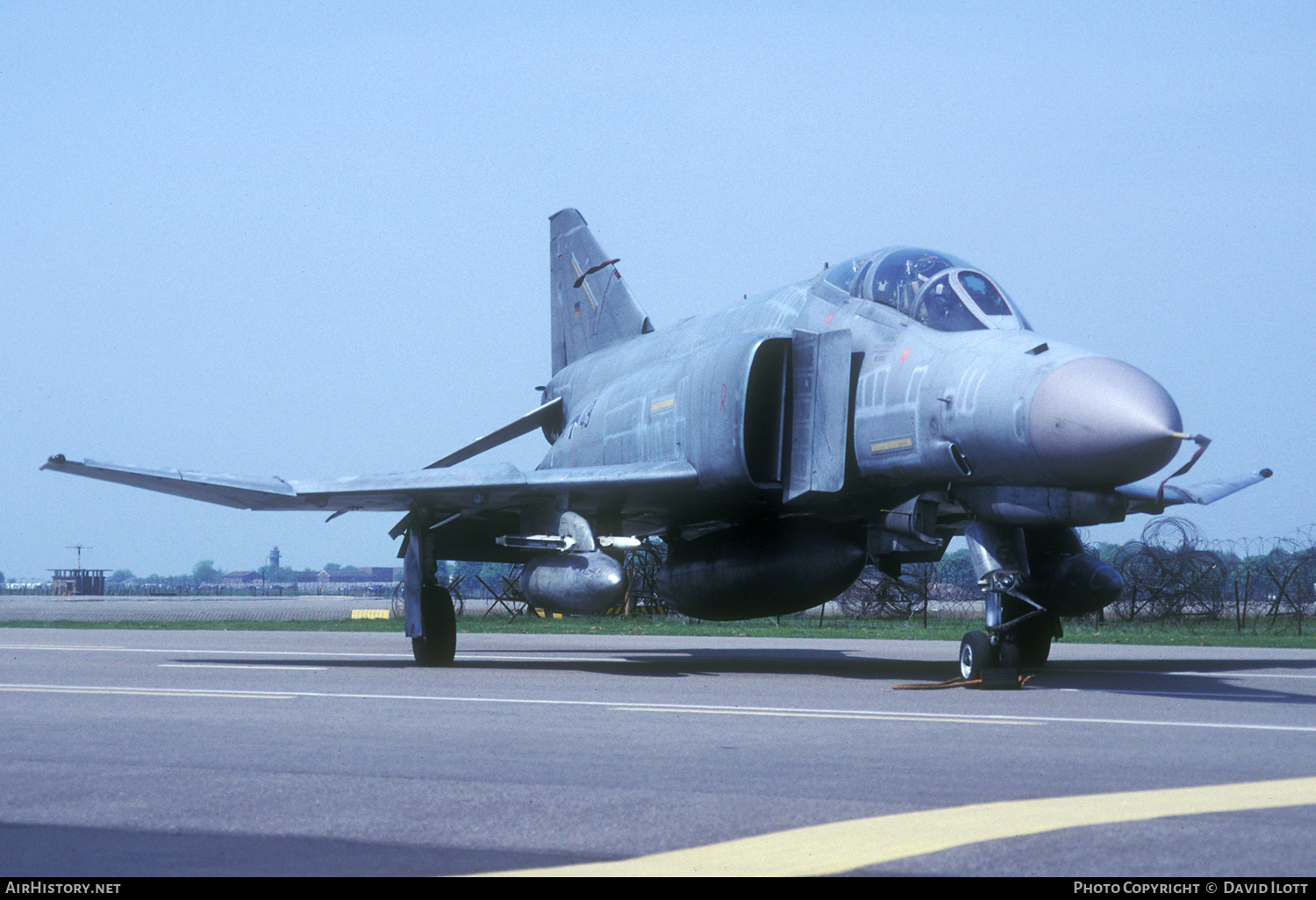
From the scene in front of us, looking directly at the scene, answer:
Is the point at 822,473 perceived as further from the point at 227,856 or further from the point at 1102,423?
the point at 227,856

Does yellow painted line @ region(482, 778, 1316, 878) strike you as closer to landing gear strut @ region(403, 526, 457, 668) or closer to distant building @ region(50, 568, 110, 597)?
landing gear strut @ region(403, 526, 457, 668)

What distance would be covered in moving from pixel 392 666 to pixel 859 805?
10135 mm

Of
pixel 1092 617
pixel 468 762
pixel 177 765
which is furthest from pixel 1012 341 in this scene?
pixel 1092 617

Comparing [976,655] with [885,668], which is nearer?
[976,655]

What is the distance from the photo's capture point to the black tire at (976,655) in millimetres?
10633

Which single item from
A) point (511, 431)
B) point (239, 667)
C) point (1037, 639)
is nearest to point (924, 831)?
point (1037, 639)

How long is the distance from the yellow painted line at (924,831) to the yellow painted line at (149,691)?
6376mm

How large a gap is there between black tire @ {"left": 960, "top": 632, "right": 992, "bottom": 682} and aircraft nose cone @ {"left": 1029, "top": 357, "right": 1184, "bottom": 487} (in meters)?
1.76

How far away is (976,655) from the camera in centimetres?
1071

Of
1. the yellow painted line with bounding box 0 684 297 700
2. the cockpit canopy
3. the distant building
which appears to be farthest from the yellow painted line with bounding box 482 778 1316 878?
the distant building

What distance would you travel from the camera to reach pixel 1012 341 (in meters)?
10.3

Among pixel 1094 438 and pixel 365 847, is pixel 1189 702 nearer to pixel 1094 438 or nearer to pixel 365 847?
pixel 1094 438

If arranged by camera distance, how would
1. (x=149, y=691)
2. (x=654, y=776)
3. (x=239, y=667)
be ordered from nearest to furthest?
(x=654, y=776) < (x=149, y=691) < (x=239, y=667)

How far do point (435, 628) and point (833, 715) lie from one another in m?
6.88
